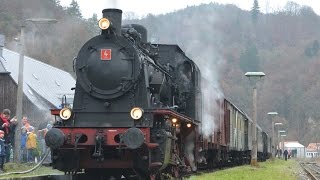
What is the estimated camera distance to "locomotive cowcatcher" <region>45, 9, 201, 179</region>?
11.2m

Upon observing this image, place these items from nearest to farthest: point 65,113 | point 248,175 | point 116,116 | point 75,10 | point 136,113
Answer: point 136,113 → point 65,113 → point 116,116 → point 248,175 → point 75,10

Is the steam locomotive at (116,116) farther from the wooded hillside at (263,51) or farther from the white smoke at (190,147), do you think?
the wooded hillside at (263,51)

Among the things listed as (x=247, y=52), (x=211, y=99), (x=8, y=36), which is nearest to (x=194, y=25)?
(x=211, y=99)

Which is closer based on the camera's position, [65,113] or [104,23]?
[65,113]

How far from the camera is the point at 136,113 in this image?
11344 mm

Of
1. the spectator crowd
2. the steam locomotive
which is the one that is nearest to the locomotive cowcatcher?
the steam locomotive

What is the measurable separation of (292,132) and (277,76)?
13546mm

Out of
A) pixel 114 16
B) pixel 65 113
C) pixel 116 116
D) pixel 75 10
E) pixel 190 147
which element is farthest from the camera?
pixel 75 10

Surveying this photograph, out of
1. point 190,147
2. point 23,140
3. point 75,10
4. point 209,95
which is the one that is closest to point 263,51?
point 75,10

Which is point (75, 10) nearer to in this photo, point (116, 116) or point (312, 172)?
point (312, 172)

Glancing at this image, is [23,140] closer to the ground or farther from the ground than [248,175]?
farther from the ground

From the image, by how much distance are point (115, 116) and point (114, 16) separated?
223cm

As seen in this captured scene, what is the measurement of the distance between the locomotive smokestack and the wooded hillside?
997 inches

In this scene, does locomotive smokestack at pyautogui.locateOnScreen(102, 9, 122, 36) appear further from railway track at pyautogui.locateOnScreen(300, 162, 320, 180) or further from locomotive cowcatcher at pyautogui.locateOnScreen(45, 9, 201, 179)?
railway track at pyautogui.locateOnScreen(300, 162, 320, 180)
